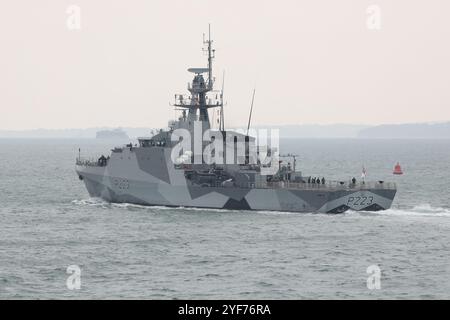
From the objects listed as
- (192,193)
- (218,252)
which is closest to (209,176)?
(192,193)

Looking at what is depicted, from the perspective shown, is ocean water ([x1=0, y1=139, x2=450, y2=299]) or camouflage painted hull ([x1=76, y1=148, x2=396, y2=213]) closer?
ocean water ([x1=0, y1=139, x2=450, y2=299])

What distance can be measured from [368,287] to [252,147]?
23007 mm

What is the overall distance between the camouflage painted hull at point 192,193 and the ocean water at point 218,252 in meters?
0.72

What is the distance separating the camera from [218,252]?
3528cm

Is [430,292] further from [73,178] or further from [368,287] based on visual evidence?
[73,178]

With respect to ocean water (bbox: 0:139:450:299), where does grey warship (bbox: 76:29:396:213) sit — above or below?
above

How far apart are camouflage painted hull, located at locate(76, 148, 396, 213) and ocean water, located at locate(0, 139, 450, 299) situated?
2.37ft

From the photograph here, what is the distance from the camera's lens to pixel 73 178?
82.5 metres

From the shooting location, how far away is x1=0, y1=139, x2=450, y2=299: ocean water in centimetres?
2847

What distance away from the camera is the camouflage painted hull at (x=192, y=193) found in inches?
1804

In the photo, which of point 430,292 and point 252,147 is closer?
point 430,292

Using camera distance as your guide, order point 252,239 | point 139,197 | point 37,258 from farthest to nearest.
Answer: point 139,197 < point 252,239 < point 37,258

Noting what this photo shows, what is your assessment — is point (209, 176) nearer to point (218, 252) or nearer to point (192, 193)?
point (192, 193)
